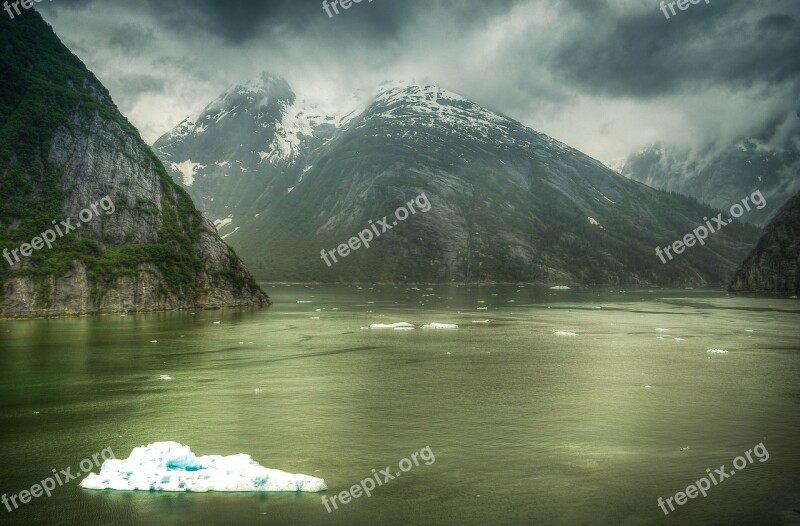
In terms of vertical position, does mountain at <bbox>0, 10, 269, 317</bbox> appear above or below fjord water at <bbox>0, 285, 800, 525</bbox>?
above

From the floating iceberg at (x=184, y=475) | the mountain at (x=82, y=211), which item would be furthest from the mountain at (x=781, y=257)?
the floating iceberg at (x=184, y=475)

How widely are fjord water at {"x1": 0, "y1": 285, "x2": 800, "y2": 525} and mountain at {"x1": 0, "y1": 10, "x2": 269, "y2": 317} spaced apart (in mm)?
31730

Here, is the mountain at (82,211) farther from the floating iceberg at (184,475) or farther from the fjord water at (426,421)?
the floating iceberg at (184,475)

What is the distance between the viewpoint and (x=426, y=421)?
28.0m

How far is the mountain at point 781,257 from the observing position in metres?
185

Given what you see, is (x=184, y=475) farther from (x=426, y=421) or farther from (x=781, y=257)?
(x=781, y=257)

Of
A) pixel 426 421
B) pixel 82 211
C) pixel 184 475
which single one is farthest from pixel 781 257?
pixel 184 475

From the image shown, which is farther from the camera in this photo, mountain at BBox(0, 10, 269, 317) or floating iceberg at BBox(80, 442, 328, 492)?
mountain at BBox(0, 10, 269, 317)

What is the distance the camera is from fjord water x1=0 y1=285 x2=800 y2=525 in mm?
18250

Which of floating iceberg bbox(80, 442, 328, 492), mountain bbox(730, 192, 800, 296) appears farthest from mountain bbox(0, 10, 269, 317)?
mountain bbox(730, 192, 800, 296)

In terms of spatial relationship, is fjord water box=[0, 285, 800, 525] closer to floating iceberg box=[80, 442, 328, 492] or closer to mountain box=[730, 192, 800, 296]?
floating iceberg box=[80, 442, 328, 492]

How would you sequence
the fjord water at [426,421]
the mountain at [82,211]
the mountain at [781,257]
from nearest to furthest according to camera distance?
the fjord water at [426,421]
the mountain at [82,211]
the mountain at [781,257]

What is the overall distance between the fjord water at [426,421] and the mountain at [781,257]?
151561 millimetres

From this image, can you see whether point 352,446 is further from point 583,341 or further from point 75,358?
point 583,341
